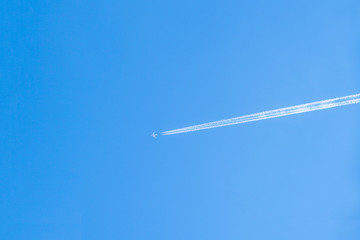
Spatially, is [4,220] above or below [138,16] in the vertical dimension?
below

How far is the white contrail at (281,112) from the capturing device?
1.02 meters

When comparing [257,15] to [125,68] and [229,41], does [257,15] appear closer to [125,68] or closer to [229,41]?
[229,41]

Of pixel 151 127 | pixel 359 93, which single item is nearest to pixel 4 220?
pixel 151 127

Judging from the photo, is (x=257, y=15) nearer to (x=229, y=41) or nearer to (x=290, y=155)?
(x=229, y=41)

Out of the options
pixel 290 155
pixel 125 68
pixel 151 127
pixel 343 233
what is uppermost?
pixel 125 68

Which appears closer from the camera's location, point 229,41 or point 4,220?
point 229,41

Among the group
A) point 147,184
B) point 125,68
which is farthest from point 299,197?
point 125,68

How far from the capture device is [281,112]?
3.45 feet

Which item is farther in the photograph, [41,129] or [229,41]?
[41,129]

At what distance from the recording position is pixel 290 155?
3.48ft

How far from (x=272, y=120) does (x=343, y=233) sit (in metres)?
0.50

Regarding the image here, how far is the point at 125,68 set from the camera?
1111mm

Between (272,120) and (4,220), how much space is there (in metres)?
1.14

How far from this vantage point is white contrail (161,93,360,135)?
1024mm
